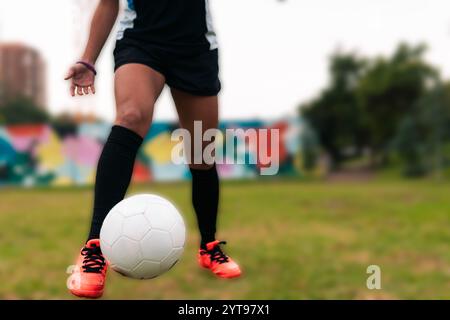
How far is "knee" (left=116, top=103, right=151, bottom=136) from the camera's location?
2.79 metres

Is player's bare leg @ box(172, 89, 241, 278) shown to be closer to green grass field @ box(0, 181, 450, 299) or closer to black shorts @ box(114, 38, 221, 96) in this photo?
black shorts @ box(114, 38, 221, 96)

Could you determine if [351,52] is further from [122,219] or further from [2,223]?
[122,219]

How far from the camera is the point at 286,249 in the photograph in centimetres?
1292

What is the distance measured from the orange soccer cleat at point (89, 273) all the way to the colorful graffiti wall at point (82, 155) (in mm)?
30471

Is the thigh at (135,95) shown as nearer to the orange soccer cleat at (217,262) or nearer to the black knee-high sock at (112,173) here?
the black knee-high sock at (112,173)

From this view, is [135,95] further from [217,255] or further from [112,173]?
[217,255]

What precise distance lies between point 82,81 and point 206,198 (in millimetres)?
1020

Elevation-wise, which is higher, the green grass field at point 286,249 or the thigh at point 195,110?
the thigh at point 195,110

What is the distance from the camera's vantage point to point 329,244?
44.5ft

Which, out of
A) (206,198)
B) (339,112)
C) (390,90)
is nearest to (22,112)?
(339,112)

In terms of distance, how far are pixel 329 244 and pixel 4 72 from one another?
170 ft

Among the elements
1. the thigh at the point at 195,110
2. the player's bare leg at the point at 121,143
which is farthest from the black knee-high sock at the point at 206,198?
the player's bare leg at the point at 121,143

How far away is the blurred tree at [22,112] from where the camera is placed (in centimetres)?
4639

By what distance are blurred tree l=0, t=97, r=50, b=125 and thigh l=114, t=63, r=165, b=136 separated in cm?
4605
